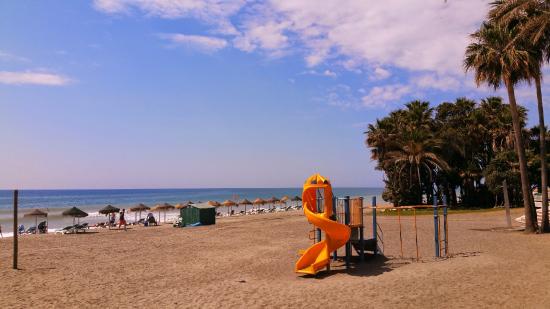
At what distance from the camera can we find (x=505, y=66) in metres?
21.1

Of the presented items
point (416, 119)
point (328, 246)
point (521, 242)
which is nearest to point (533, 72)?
point (521, 242)

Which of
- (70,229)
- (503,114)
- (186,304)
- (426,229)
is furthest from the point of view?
(503,114)

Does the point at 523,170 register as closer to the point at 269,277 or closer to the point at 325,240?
the point at 325,240

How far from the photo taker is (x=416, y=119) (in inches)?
1861

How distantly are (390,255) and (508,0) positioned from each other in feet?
45.3

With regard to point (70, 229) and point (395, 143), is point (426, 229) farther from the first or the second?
point (70, 229)

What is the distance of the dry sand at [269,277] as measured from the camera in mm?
10500

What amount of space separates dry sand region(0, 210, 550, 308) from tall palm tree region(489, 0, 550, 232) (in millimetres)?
4346

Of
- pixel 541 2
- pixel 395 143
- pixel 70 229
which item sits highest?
pixel 541 2

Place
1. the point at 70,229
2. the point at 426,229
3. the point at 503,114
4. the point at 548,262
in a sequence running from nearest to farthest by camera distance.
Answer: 1. the point at 548,262
2. the point at 426,229
3. the point at 70,229
4. the point at 503,114

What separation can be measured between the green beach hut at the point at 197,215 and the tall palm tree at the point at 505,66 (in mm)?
22596

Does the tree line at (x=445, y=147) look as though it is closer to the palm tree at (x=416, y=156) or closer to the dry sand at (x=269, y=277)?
the palm tree at (x=416, y=156)

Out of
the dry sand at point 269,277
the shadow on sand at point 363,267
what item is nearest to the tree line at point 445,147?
the dry sand at point 269,277

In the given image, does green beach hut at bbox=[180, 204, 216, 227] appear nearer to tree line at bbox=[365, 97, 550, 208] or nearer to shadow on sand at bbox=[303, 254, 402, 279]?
tree line at bbox=[365, 97, 550, 208]
